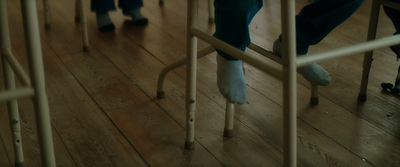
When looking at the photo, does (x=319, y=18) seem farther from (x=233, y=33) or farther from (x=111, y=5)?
(x=111, y=5)

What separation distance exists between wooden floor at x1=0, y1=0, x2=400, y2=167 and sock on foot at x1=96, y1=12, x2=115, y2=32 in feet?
0.28

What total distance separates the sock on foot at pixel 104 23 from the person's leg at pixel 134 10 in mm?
116

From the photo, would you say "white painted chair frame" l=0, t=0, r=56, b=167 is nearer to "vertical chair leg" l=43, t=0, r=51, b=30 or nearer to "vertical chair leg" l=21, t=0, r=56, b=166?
"vertical chair leg" l=21, t=0, r=56, b=166

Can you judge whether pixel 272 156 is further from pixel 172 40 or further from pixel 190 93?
pixel 172 40

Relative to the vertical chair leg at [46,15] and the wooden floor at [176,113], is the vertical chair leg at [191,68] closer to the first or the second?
the wooden floor at [176,113]

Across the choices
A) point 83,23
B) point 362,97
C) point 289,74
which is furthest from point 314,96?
point 83,23

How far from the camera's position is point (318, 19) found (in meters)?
1.26

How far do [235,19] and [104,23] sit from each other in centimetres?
118

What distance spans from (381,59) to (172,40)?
2.77 ft

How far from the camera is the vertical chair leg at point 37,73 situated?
78 cm

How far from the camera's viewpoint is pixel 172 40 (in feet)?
6.80

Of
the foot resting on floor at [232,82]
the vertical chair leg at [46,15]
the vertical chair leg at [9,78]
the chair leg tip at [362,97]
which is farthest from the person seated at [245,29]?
the vertical chair leg at [46,15]

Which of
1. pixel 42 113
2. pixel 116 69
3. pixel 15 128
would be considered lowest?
pixel 116 69

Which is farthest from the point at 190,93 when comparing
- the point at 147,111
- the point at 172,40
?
the point at 172,40
